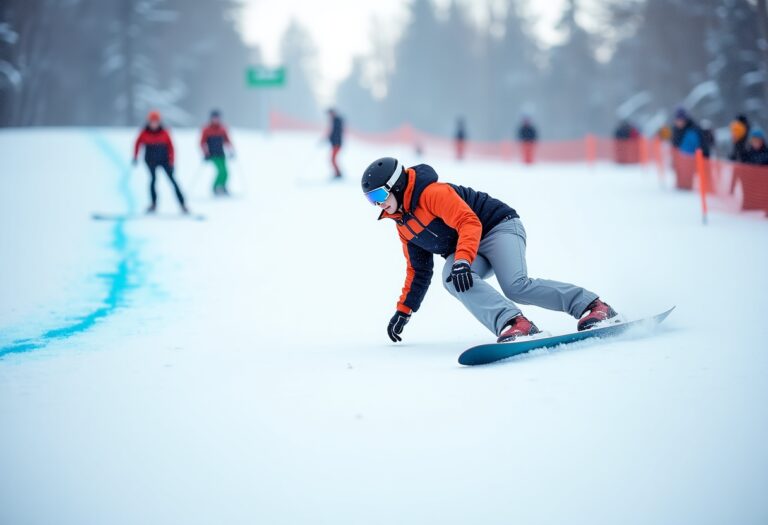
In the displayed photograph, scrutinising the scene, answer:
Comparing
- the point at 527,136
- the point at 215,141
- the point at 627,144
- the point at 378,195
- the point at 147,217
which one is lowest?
the point at 147,217

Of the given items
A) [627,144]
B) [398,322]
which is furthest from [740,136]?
[627,144]

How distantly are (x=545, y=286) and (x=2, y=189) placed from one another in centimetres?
1375

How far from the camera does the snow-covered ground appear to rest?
280 centimetres

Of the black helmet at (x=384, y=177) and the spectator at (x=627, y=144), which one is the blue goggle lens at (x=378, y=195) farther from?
the spectator at (x=627, y=144)

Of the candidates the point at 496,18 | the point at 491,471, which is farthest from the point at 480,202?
the point at 496,18

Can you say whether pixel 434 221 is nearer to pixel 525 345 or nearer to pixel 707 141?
pixel 525 345

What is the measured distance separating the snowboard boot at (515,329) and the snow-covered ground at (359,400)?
0.64 ft

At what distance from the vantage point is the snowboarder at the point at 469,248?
452 centimetres

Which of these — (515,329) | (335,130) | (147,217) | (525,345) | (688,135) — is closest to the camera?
(525,345)

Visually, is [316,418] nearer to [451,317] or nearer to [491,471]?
[491,471]

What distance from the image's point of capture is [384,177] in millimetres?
4508

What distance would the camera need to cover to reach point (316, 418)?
→ 3.58 meters

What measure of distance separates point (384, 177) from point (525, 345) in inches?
52.8

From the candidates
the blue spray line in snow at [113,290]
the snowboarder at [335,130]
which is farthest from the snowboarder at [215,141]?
the snowboarder at [335,130]
